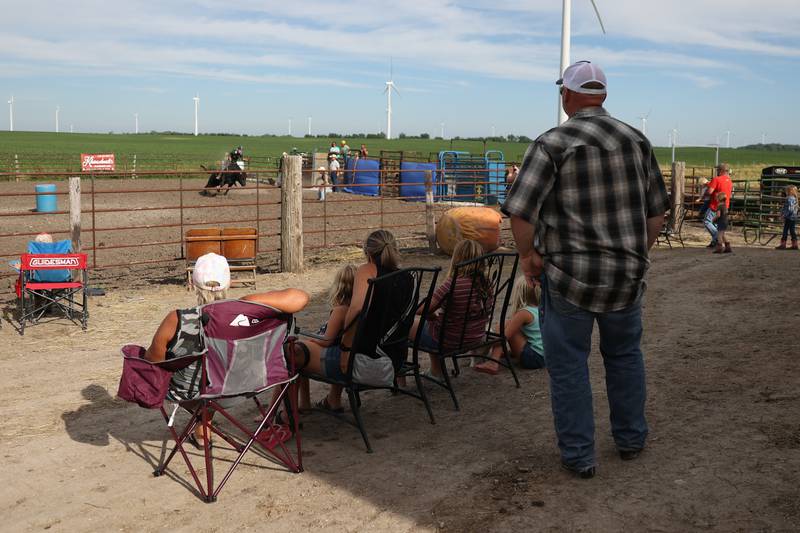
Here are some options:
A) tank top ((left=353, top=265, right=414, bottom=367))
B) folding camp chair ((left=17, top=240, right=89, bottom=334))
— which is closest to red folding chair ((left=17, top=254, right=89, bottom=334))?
folding camp chair ((left=17, top=240, right=89, bottom=334))

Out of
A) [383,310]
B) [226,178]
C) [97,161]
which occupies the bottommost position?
[383,310]

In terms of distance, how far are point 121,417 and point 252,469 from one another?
1438mm

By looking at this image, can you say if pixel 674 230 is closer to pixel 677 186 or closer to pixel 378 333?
pixel 677 186

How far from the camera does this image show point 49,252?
9.08m

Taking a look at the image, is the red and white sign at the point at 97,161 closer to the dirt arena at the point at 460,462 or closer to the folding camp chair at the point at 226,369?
the dirt arena at the point at 460,462

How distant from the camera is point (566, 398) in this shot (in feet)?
13.8

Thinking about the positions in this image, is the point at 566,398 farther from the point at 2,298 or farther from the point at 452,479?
the point at 2,298

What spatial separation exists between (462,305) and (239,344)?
1763mm

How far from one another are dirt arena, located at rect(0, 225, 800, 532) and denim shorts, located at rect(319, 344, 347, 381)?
0.40 metres

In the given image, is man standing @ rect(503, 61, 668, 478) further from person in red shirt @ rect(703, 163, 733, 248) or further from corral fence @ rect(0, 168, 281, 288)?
person in red shirt @ rect(703, 163, 733, 248)

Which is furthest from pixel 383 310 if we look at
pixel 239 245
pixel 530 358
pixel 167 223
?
pixel 167 223

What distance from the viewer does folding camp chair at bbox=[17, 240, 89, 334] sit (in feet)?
28.2

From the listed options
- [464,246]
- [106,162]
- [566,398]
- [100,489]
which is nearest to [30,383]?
[100,489]

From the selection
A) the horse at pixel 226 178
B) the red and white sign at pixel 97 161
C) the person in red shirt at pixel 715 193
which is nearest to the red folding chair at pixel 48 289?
the person in red shirt at pixel 715 193
